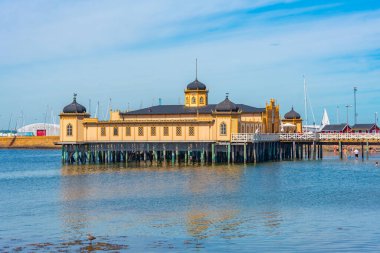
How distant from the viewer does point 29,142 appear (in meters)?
160

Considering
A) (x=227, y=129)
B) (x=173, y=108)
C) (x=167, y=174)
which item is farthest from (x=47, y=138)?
(x=167, y=174)

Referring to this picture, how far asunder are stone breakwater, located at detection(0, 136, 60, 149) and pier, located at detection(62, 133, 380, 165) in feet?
250

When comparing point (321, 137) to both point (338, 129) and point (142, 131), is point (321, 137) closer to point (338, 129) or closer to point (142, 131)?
point (142, 131)

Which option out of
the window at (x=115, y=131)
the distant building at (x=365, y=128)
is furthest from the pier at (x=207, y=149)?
the distant building at (x=365, y=128)

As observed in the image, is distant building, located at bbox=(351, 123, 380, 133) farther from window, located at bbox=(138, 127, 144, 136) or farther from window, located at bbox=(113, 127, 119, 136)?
window, located at bbox=(113, 127, 119, 136)

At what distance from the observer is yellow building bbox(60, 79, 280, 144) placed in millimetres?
73500

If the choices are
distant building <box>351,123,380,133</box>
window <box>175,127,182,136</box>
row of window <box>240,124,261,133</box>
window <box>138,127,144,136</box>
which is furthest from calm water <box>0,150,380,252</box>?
distant building <box>351,123,380,133</box>

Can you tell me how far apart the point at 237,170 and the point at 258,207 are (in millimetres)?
25603

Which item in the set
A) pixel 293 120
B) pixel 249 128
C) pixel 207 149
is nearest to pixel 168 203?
pixel 207 149

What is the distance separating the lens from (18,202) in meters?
41.7

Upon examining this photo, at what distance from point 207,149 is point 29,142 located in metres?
93.4

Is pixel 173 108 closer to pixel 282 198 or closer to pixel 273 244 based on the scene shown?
pixel 282 198

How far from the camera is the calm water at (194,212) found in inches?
1075

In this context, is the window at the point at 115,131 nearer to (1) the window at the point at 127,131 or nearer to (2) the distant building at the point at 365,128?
(1) the window at the point at 127,131
